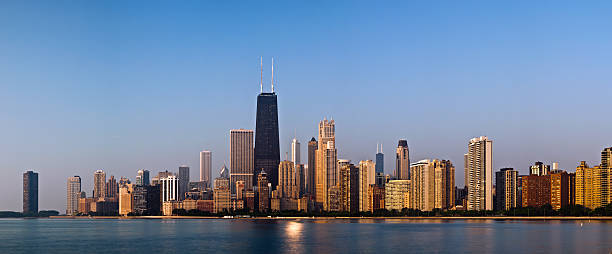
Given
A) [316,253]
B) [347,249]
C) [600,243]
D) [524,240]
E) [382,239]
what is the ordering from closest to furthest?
[316,253] < [347,249] < [600,243] < [524,240] < [382,239]

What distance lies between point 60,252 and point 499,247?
73714 millimetres

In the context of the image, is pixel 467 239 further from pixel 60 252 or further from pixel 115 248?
pixel 60 252

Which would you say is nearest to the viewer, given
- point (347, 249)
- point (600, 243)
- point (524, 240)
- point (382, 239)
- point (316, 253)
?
point (316, 253)

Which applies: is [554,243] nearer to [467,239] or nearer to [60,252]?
[467,239]

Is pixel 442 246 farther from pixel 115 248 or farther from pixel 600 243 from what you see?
pixel 115 248

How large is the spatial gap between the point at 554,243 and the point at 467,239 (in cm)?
2038

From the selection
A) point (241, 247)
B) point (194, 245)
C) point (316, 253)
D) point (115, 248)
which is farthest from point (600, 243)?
point (115, 248)

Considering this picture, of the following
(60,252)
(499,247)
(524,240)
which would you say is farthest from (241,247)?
(524,240)

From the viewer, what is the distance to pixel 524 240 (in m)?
137

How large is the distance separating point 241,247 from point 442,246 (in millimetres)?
35456

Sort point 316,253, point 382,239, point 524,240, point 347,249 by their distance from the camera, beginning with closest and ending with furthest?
point 316,253
point 347,249
point 524,240
point 382,239

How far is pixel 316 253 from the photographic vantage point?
361ft

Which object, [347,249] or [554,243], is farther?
[554,243]

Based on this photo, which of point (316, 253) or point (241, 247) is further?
point (241, 247)
